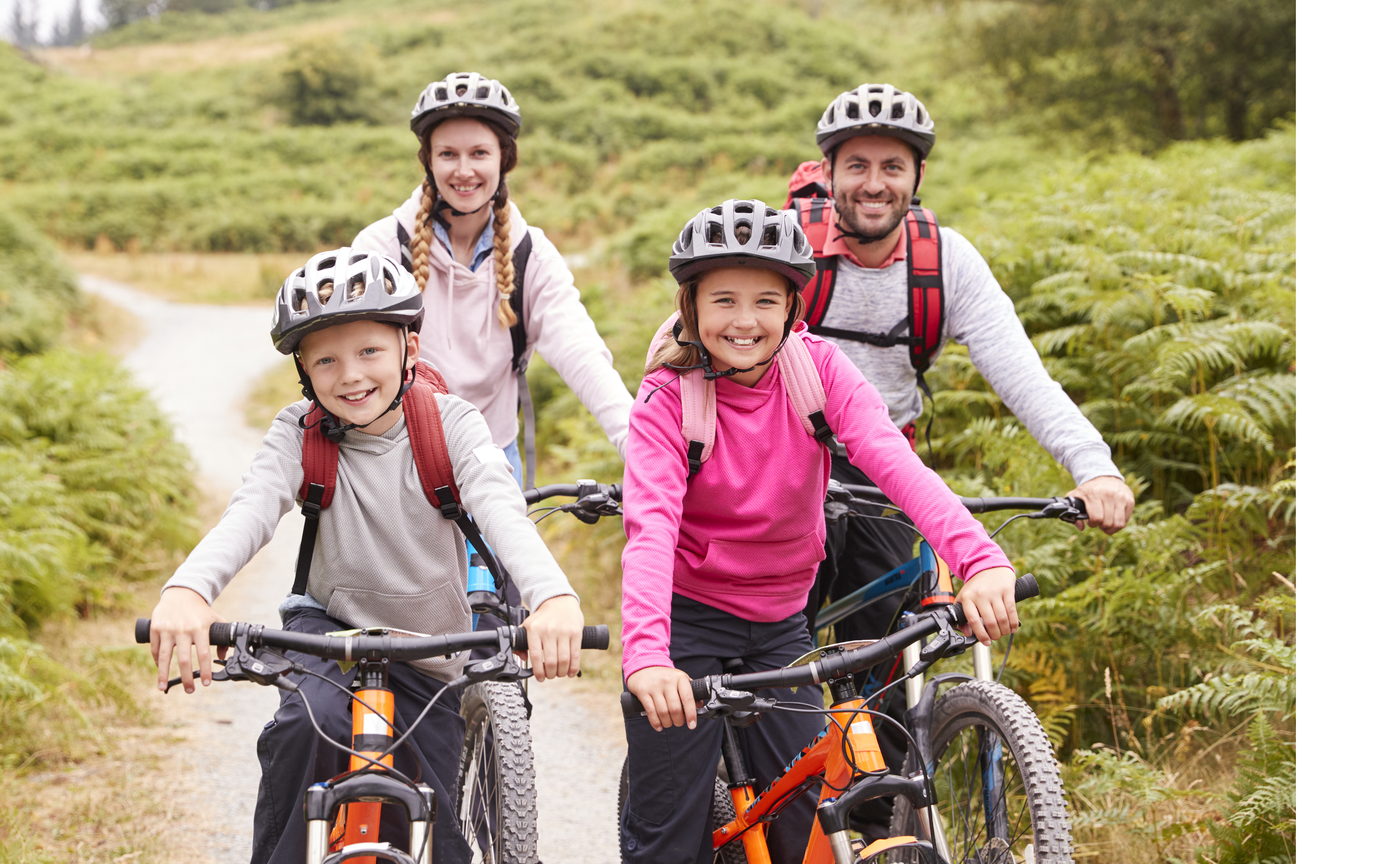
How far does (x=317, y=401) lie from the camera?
314 centimetres

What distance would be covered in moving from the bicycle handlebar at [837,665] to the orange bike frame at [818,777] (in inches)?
8.0

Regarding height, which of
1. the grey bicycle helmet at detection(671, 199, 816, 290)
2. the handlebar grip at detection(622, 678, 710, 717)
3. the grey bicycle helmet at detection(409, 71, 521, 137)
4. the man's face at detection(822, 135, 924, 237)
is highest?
the grey bicycle helmet at detection(409, 71, 521, 137)

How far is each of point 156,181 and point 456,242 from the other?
38189 millimetres

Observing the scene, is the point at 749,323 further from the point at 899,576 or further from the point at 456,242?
the point at 456,242

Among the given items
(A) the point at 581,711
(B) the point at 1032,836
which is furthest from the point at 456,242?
(A) the point at 581,711

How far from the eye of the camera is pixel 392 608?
3145 mm

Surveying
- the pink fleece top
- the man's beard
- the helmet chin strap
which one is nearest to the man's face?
the man's beard

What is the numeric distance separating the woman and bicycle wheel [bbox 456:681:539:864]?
1.03 m

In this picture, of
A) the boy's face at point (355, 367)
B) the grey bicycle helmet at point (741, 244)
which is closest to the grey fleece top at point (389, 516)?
the boy's face at point (355, 367)

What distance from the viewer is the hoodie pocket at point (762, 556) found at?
322 centimetres

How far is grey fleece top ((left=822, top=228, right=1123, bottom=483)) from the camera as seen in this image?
387cm

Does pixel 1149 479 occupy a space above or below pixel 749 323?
below

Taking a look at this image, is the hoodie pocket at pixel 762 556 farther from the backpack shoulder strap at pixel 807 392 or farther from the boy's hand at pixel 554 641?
the boy's hand at pixel 554 641

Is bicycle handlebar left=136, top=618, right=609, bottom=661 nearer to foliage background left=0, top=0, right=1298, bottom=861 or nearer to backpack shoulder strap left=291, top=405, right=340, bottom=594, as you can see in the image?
backpack shoulder strap left=291, top=405, right=340, bottom=594
